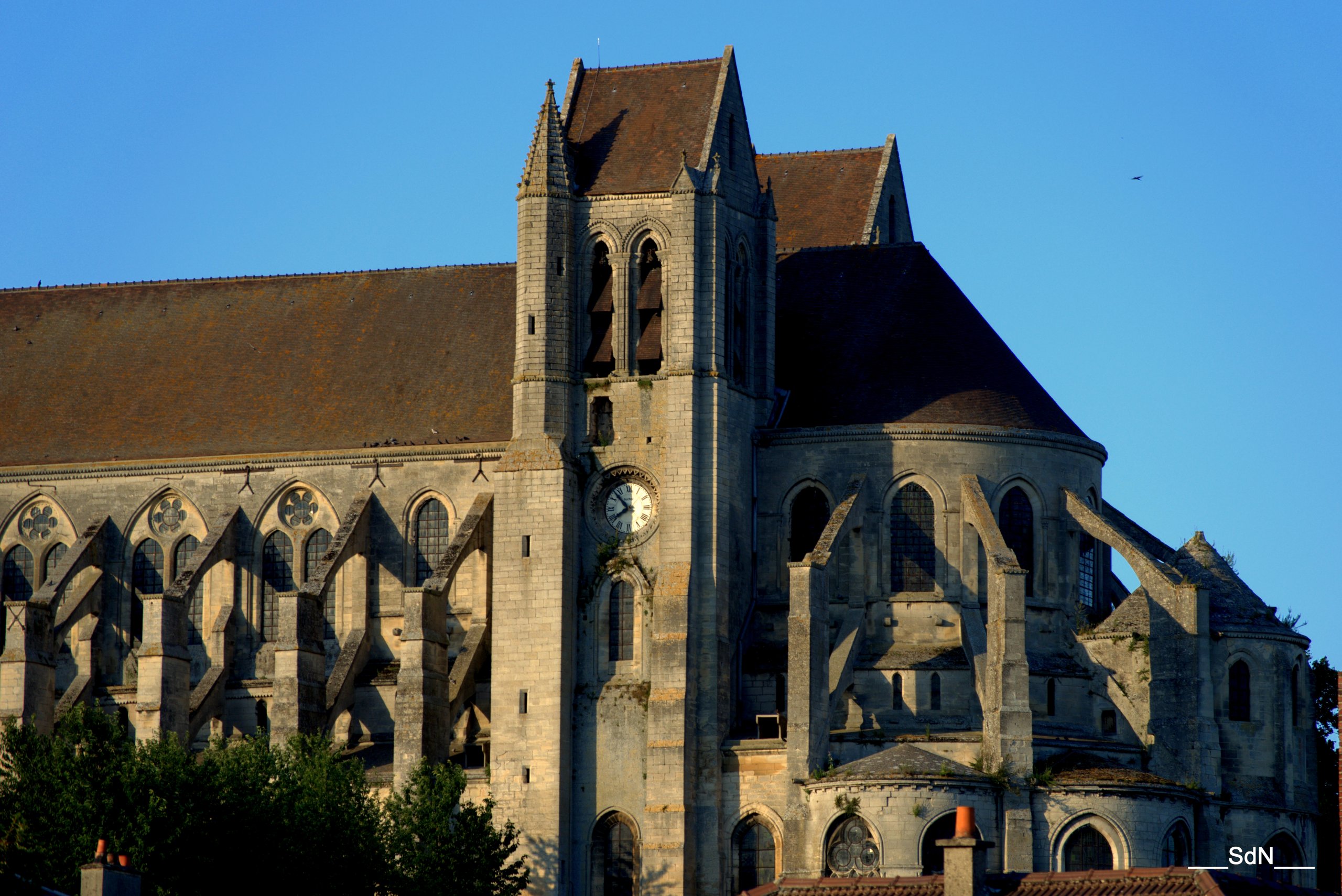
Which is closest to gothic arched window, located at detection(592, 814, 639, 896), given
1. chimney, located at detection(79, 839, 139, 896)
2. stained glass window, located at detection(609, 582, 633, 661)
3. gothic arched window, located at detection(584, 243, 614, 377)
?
stained glass window, located at detection(609, 582, 633, 661)

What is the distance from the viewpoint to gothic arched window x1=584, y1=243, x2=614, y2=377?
7381 cm

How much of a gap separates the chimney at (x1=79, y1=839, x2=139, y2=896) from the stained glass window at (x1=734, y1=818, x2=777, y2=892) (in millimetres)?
19317

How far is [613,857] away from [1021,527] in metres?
13.4

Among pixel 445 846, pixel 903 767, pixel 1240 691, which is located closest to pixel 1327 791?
pixel 1240 691

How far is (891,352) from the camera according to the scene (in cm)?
7600

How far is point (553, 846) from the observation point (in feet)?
229

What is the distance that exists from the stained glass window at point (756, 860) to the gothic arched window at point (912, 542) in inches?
302

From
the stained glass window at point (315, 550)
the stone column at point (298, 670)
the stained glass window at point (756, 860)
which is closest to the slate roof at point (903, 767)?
the stained glass window at point (756, 860)

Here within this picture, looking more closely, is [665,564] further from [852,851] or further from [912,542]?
[852,851]

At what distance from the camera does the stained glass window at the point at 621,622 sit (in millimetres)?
72062

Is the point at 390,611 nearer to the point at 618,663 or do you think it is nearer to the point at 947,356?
the point at 618,663

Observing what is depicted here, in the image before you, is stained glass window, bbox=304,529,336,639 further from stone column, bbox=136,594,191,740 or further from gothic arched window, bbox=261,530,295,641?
stone column, bbox=136,594,191,740

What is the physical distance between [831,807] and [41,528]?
987 inches

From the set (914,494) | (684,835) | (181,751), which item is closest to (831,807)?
(684,835)
